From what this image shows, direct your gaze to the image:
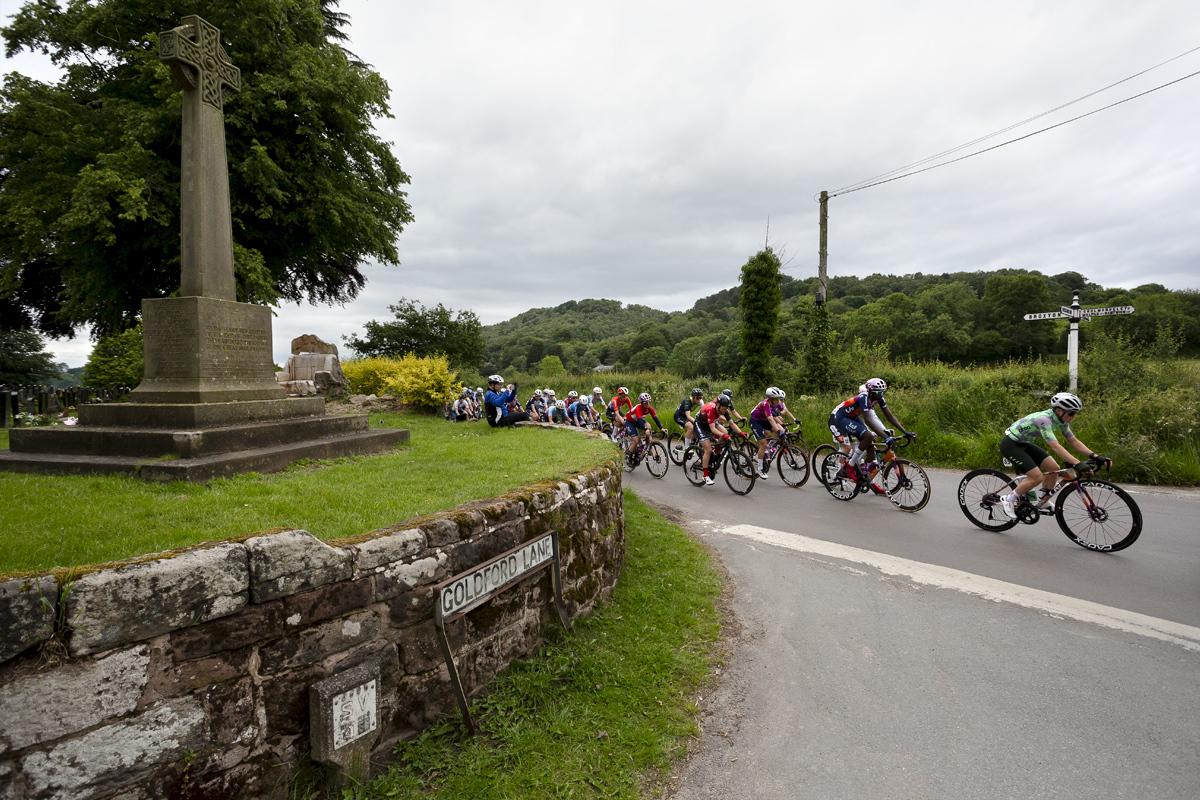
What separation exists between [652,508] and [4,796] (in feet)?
26.1

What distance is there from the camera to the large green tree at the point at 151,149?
44.8 ft

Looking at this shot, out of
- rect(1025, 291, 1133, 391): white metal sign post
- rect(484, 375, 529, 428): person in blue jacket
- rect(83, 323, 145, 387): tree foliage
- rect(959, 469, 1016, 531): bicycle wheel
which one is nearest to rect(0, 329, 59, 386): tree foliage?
rect(83, 323, 145, 387): tree foliage

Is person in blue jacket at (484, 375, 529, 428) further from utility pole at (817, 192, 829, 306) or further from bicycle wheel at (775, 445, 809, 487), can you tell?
utility pole at (817, 192, 829, 306)

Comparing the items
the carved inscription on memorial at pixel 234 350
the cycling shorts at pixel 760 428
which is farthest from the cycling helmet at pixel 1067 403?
the carved inscription on memorial at pixel 234 350

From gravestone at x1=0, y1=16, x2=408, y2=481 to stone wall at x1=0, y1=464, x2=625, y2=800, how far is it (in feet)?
9.82

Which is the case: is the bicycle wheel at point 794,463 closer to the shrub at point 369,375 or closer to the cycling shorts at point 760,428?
the cycling shorts at point 760,428

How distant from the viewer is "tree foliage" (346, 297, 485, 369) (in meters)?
34.9

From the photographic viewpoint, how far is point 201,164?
637 cm

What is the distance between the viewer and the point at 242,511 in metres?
3.70

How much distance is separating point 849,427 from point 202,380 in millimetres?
8954

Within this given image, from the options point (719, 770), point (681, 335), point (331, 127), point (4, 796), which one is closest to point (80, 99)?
point (331, 127)

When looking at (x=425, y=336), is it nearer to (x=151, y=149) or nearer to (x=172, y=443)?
(x=151, y=149)

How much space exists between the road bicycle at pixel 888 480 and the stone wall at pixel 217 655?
739cm

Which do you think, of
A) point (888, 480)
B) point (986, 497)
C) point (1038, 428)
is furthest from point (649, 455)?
point (1038, 428)
